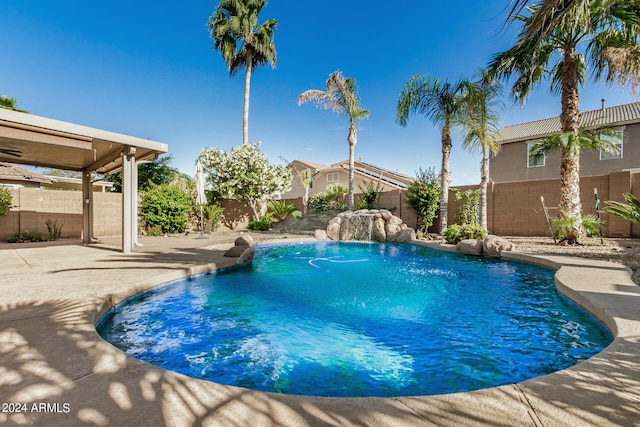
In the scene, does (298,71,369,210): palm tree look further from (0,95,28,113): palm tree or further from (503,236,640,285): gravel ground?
(0,95,28,113): palm tree

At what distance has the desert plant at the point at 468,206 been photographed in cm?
1217

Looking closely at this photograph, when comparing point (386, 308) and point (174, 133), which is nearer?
point (386, 308)

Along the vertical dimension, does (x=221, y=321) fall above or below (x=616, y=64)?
below

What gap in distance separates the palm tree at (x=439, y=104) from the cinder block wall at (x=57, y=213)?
1333cm

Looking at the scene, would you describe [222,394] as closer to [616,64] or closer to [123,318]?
[123,318]

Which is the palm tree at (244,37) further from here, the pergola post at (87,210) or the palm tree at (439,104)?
the palm tree at (439,104)

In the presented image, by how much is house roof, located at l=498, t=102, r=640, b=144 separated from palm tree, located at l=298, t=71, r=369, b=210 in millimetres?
7267

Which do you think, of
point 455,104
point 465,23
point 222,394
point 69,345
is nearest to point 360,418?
point 222,394

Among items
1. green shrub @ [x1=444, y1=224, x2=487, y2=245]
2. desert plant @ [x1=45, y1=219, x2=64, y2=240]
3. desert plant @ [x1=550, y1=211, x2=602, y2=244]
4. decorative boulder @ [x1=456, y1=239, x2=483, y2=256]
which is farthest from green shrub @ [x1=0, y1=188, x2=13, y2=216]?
desert plant @ [x1=550, y1=211, x2=602, y2=244]

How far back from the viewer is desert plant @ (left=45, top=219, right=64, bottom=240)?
36.3 feet

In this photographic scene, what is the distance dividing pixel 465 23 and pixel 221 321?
13118mm

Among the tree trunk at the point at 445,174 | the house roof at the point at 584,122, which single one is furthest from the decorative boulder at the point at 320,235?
the house roof at the point at 584,122

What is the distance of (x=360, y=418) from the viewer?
4.80 feet

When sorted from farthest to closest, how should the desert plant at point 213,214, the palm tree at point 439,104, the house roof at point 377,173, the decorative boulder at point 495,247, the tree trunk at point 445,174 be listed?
1. the house roof at point 377,173
2. the desert plant at point 213,214
3. the tree trunk at point 445,174
4. the palm tree at point 439,104
5. the decorative boulder at point 495,247
